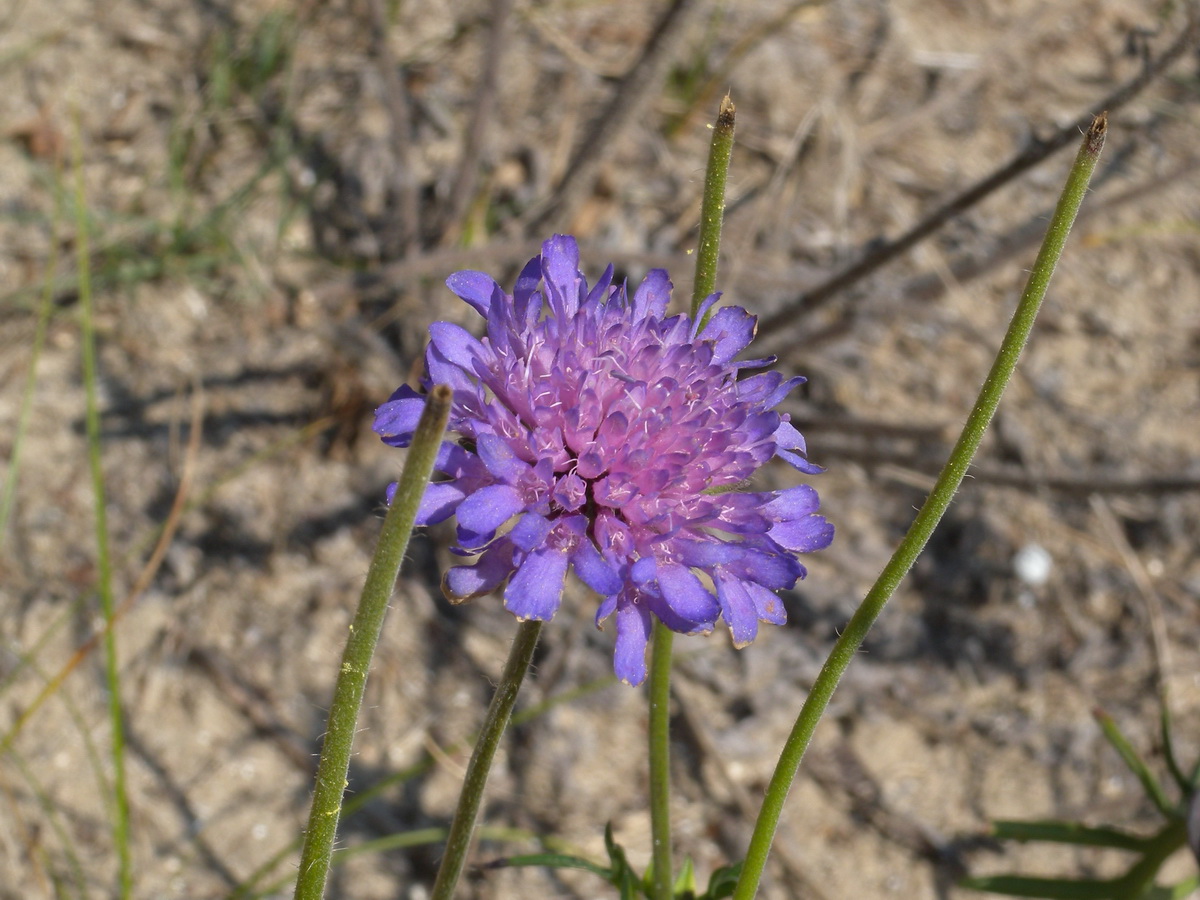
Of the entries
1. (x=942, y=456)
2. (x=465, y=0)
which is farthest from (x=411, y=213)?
(x=942, y=456)

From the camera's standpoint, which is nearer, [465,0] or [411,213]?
[411,213]

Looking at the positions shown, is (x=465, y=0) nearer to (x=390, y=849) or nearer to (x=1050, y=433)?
(x=1050, y=433)

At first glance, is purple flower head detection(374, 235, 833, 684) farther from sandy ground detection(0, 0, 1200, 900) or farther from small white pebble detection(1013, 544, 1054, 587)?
small white pebble detection(1013, 544, 1054, 587)

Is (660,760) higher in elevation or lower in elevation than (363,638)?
higher

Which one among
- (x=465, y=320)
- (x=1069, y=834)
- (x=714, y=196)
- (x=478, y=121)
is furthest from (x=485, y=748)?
(x=478, y=121)

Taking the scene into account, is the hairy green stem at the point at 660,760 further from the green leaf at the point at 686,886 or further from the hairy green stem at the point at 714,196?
the hairy green stem at the point at 714,196

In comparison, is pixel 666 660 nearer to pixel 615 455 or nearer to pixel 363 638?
pixel 615 455
